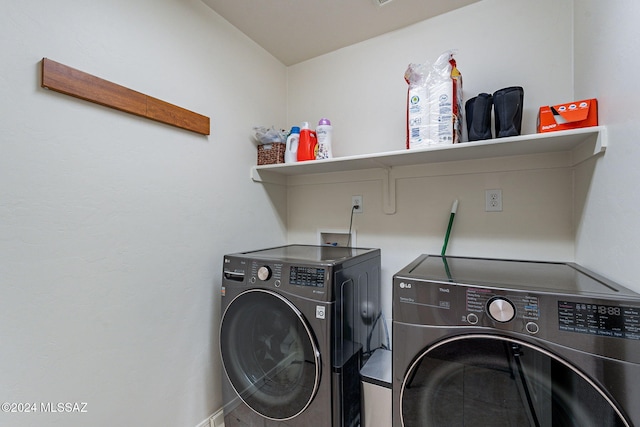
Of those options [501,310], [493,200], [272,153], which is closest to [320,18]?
[272,153]

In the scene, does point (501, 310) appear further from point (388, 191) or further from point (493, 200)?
Result: point (388, 191)

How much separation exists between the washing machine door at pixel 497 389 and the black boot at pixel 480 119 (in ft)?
2.75

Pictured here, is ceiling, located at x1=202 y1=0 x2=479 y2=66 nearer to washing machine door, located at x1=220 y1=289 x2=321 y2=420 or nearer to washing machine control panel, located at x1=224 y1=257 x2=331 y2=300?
washing machine control panel, located at x1=224 y1=257 x2=331 y2=300

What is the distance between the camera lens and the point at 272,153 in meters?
1.77

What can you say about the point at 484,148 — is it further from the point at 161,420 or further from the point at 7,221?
the point at 161,420

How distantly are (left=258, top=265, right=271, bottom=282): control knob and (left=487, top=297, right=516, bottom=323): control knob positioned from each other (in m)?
0.85

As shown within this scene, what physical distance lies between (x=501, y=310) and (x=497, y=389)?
251 millimetres

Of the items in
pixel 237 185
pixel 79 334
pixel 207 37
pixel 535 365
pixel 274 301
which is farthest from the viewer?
pixel 237 185

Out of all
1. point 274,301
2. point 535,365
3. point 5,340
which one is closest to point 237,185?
point 274,301

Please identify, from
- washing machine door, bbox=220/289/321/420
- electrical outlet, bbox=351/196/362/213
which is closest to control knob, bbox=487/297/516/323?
washing machine door, bbox=220/289/321/420

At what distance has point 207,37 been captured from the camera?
1521 millimetres

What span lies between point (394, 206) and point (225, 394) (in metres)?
1.37

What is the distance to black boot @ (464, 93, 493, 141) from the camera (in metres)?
1.23

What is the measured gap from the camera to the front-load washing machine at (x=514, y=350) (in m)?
0.71
